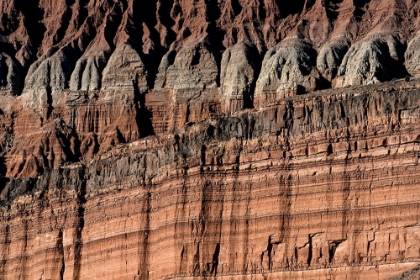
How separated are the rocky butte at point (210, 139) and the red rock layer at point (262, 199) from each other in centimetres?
8

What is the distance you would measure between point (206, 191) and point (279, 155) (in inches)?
165

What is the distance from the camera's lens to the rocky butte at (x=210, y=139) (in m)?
72.9

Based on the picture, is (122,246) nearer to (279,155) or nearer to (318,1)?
(279,155)

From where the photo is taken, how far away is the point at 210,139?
79500 mm

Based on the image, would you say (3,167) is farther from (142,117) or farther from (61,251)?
(61,251)

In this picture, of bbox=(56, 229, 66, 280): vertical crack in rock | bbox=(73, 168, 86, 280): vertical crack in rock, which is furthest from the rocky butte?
bbox=(56, 229, 66, 280): vertical crack in rock

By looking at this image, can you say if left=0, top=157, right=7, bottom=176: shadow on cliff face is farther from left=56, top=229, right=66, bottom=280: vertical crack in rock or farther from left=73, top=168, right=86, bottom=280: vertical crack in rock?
left=73, top=168, right=86, bottom=280: vertical crack in rock

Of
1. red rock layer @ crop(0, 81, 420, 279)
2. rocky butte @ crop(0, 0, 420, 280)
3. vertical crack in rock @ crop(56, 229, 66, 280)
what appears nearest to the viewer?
red rock layer @ crop(0, 81, 420, 279)

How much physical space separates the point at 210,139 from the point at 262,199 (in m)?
4.61

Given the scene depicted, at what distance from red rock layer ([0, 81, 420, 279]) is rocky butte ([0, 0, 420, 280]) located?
8cm

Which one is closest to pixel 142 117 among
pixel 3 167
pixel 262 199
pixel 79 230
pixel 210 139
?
pixel 3 167

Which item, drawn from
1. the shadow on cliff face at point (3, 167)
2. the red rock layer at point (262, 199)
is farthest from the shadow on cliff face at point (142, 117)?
the red rock layer at point (262, 199)

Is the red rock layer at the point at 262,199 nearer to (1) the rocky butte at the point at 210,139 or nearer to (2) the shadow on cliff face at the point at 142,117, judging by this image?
(1) the rocky butte at the point at 210,139

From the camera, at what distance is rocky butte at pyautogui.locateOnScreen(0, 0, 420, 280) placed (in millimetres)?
72875
